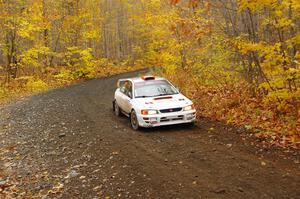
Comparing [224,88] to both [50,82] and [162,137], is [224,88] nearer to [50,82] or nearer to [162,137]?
[162,137]

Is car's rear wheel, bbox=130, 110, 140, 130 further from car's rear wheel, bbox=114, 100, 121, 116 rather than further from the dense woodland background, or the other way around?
the dense woodland background

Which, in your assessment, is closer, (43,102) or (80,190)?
(80,190)

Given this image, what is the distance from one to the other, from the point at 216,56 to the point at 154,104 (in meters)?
5.17

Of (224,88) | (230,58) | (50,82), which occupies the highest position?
(230,58)

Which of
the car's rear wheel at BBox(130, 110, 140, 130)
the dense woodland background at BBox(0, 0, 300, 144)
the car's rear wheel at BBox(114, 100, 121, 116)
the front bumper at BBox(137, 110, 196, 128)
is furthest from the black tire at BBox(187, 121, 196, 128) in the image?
the car's rear wheel at BBox(114, 100, 121, 116)

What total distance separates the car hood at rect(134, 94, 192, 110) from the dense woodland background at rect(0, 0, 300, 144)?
168 cm

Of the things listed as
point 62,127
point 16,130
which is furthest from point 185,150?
point 16,130

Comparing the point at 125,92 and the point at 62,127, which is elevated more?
the point at 125,92

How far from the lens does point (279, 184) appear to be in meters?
6.55

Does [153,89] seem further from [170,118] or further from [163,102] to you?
[170,118]

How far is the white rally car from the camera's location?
11.2m

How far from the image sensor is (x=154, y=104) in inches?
452

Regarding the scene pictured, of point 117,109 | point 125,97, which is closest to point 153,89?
point 125,97

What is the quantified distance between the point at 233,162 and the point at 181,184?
5.40 ft
